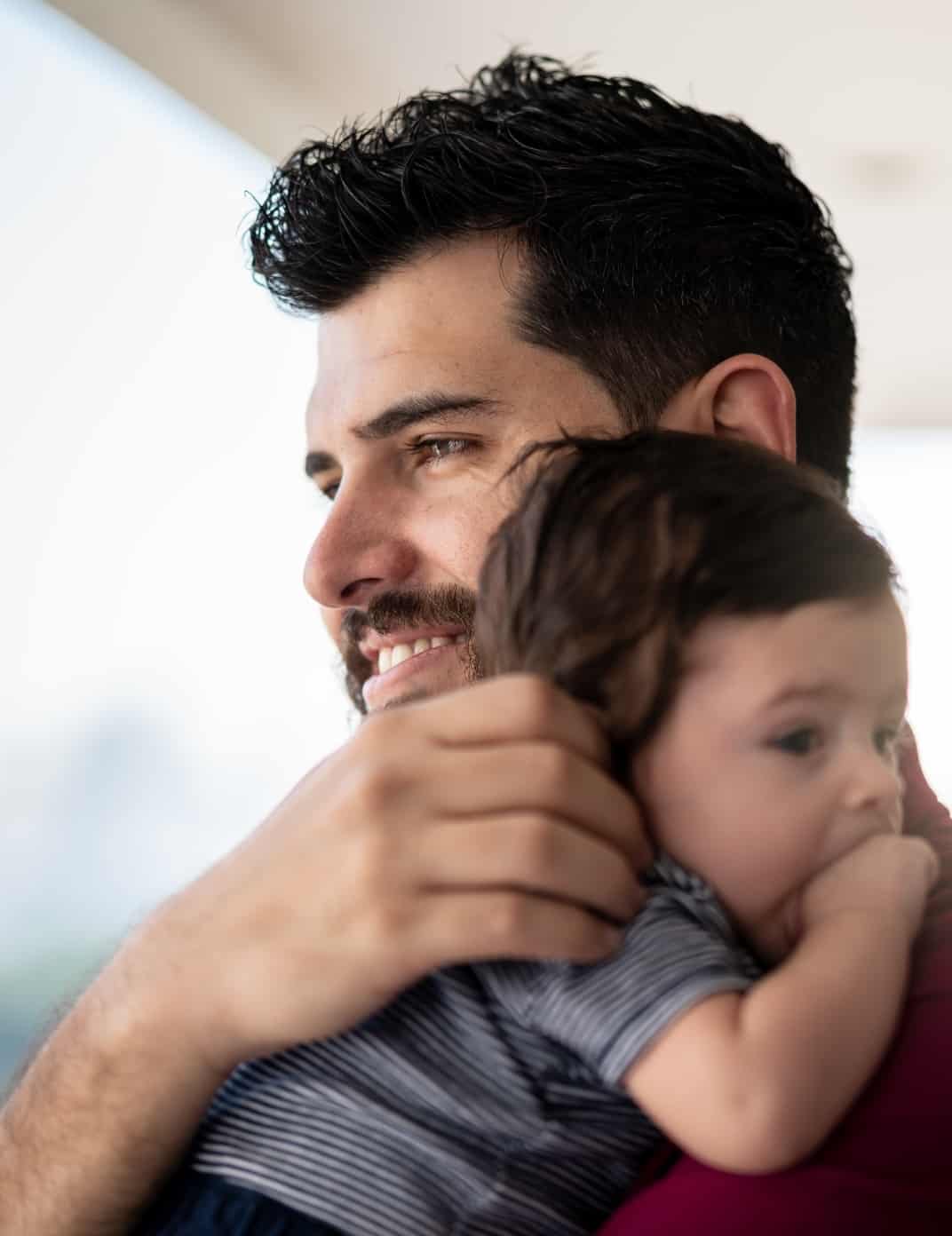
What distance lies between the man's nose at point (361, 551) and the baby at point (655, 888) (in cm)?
65

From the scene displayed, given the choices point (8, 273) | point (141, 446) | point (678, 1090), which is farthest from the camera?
point (141, 446)

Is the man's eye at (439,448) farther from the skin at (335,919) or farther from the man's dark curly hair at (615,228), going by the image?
the skin at (335,919)

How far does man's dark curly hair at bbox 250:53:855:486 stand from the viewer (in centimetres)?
154

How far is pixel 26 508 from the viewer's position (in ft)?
10.1

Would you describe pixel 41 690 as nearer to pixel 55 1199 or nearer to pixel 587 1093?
pixel 55 1199

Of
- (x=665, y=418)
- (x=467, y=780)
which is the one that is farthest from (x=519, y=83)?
(x=467, y=780)

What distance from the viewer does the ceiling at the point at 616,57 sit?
326cm

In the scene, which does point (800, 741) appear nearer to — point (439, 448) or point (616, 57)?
point (439, 448)

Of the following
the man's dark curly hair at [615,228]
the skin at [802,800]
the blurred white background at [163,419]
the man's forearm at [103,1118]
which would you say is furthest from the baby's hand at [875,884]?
the blurred white background at [163,419]

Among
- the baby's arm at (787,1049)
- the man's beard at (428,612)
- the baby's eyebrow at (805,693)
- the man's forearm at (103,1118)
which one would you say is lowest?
the man's forearm at (103,1118)

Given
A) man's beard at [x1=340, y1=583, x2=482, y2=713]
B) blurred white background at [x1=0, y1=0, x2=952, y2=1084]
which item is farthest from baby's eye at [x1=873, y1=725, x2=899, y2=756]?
blurred white background at [x1=0, y1=0, x2=952, y2=1084]

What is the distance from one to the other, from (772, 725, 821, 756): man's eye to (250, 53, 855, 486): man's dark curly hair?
2.42ft

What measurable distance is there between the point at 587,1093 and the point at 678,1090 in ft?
0.35

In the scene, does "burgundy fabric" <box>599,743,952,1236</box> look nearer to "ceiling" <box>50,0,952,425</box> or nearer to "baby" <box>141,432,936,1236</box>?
"baby" <box>141,432,936,1236</box>
